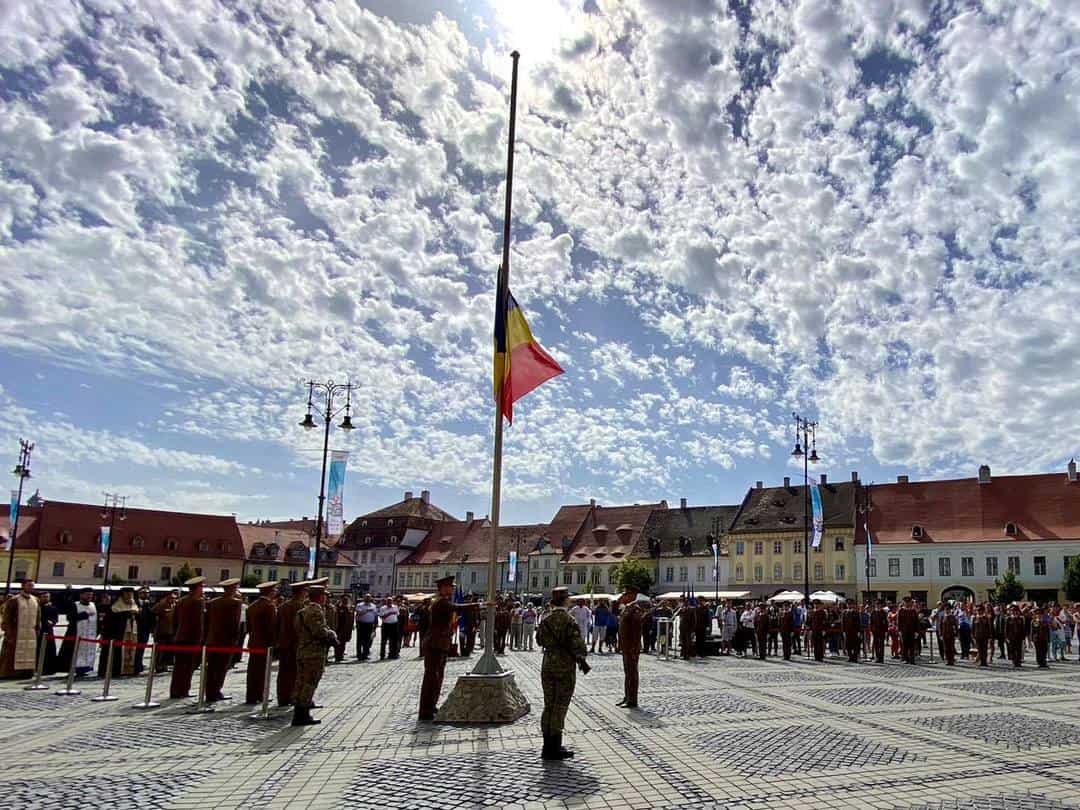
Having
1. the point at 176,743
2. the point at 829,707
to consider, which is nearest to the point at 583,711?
the point at 829,707

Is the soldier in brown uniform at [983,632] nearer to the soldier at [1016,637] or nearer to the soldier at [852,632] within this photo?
the soldier at [1016,637]

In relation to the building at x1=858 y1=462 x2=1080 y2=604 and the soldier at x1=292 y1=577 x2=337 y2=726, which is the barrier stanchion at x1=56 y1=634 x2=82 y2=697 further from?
the building at x1=858 y1=462 x2=1080 y2=604

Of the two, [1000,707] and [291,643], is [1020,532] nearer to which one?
[1000,707]

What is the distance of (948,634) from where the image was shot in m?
24.0

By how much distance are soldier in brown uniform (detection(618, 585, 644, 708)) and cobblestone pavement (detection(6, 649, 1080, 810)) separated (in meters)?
0.37

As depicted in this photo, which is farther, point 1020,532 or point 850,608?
point 1020,532

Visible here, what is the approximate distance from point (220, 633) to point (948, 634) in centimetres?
1975

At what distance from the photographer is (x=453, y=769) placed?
8.40m

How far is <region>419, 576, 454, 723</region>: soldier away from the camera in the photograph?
11.6 m

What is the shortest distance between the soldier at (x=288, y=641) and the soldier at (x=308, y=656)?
754mm

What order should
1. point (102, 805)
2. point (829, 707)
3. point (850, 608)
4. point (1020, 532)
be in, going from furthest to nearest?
point (1020, 532) < point (850, 608) < point (829, 707) < point (102, 805)

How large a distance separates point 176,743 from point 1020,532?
2368 inches

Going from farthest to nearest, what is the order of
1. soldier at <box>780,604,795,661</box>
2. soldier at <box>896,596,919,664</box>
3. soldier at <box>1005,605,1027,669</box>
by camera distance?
soldier at <box>780,604,795,661</box>, soldier at <box>896,596,919,664</box>, soldier at <box>1005,605,1027,669</box>

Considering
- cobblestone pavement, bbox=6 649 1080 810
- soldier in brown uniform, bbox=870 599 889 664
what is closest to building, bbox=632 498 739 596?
soldier in brown uniform, bbox=870 599 889 664
